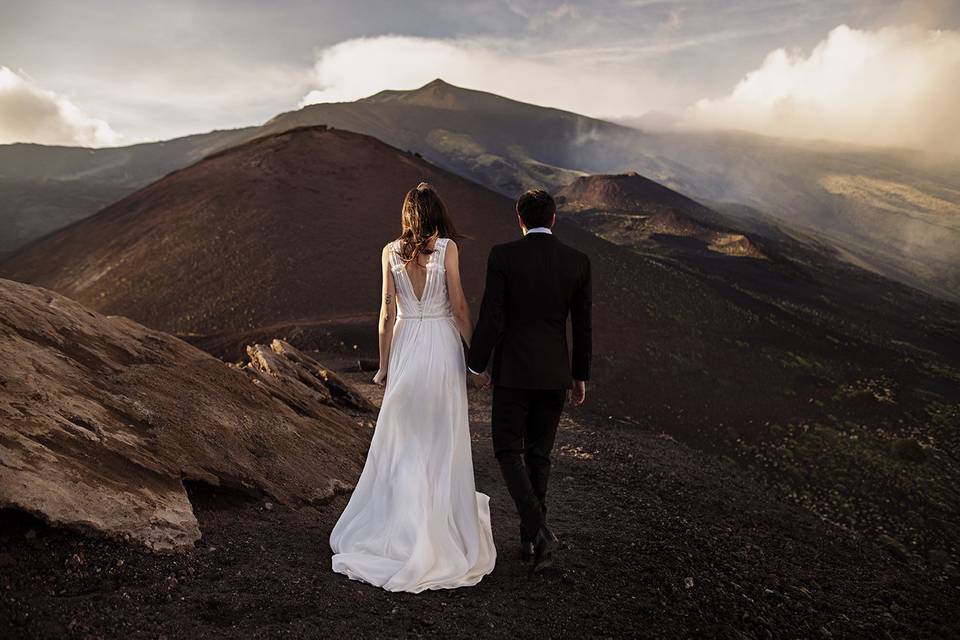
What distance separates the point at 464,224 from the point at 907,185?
137825mm

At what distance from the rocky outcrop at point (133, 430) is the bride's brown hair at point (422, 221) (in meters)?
2.20

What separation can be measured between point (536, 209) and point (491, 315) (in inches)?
29.2

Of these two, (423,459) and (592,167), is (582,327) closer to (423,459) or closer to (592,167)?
(423,459)

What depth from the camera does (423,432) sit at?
4.24m

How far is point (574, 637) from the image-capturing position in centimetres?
380

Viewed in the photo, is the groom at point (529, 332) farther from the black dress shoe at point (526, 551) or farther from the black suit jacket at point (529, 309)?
the black dress shoe at point (526, 551)

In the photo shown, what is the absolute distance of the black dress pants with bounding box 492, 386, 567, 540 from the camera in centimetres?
416

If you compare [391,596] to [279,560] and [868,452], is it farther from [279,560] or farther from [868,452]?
[868,452]

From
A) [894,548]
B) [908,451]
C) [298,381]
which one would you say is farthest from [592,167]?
[298,381]

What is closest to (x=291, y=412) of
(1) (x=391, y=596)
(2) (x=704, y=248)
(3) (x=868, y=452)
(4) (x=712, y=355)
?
(1) (x=391, y=596)

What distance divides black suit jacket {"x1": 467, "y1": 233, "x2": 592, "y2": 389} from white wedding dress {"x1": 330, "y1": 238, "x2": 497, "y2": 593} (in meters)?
0.30

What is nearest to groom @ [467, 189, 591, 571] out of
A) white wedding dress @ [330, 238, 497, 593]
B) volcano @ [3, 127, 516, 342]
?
white wedding dress @ [330, 238, 497, 593]

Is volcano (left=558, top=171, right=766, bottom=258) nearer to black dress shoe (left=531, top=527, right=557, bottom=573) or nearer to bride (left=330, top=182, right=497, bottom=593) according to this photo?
black dress shoe (left=531, top=527, right=557, bottom=573)

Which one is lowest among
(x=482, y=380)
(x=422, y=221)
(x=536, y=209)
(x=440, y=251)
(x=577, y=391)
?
(x=577, y=391)
